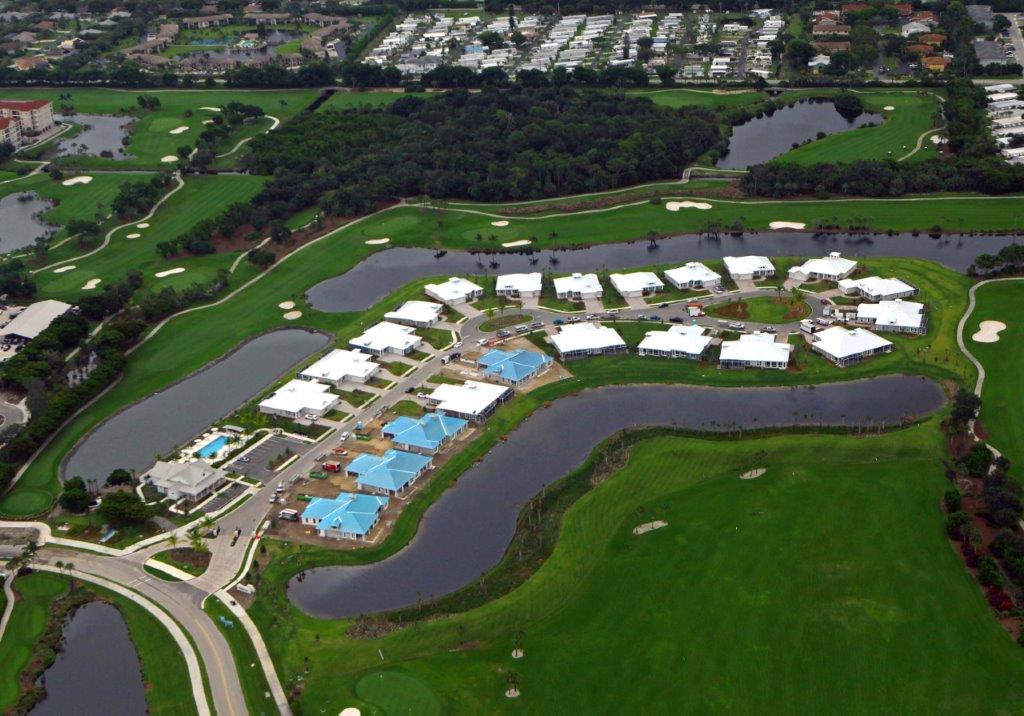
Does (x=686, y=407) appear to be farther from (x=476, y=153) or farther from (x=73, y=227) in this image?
(x=73, y=227)

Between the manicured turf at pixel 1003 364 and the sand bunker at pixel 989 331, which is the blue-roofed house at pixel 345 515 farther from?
the sand bunker at pixel 989 331

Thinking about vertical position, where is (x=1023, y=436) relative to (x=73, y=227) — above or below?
above

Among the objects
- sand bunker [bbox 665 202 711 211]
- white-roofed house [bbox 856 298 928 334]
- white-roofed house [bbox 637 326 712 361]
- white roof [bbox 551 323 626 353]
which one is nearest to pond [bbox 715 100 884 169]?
sand bunker [bbox 665 202 711 211]

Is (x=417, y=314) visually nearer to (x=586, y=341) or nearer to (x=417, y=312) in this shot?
(x=417, y=312)

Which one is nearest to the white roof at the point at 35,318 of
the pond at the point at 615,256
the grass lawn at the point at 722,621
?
the pond at the point at 615,256

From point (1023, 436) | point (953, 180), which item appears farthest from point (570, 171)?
point (1023, 436)
